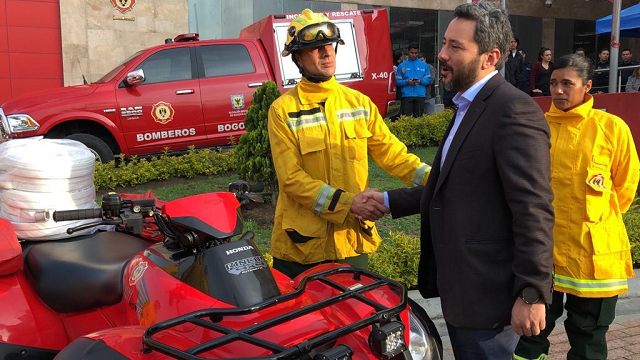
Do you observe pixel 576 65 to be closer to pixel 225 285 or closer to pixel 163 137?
pixel 225 285

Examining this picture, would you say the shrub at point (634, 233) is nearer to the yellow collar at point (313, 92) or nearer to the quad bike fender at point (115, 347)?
the yellow collar at point (313, 92)

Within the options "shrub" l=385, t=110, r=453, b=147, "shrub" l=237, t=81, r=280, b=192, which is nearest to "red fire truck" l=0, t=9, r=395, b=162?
"shrub" l=385, t=110, r=453, b=147

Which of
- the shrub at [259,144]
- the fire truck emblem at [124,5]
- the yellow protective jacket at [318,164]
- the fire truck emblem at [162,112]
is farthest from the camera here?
the fire truck emblem at [124,5]

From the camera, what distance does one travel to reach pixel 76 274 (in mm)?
2576

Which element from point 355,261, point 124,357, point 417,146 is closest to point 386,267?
point 355,261

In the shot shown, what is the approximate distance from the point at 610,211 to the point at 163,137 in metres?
6.35

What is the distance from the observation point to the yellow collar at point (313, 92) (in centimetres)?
292

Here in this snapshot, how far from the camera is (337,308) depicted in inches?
79.2

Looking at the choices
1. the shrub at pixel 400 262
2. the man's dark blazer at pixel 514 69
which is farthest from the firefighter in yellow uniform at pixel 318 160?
the man's dark blazer at pixel 514 69

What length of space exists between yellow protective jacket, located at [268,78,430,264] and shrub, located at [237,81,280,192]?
2.91m

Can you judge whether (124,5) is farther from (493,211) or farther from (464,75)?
(493,211)

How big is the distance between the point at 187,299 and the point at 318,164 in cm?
116

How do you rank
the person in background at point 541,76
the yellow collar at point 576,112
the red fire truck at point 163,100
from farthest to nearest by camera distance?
the person in background at point 541,76 < the red fire truck at point 163,100 < the yellow collar at point 576,112

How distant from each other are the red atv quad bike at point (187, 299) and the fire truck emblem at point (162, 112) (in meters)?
5.44
